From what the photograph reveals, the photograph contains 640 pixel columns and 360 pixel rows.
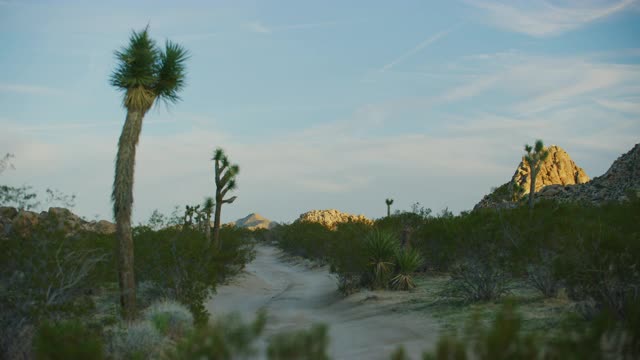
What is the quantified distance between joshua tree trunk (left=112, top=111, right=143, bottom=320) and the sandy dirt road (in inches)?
134

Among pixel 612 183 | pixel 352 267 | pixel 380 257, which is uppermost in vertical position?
pixel 612 183

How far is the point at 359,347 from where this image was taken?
1199cm

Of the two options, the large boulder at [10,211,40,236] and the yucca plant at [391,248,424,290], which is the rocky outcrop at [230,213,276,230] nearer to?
the yucca plant at [391,248,424,290]

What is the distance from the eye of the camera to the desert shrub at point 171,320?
1190 cm

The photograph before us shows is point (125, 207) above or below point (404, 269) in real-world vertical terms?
above

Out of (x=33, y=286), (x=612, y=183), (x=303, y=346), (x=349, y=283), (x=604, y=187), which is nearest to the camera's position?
(x=303, y=346)

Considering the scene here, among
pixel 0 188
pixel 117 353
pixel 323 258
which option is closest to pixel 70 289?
pixel 117 353

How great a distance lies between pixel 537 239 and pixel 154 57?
1095 centimetres

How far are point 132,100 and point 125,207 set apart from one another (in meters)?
2.58

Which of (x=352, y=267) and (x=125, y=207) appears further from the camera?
(x=352, y=267)

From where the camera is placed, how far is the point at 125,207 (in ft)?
47.2

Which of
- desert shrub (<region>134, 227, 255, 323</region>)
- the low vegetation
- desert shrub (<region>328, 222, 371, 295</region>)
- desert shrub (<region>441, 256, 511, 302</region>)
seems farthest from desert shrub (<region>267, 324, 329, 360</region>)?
desert shrub (<region>328, 222, 371, 295</region>)

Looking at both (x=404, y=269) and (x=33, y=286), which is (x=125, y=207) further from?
(x=404, y=269)

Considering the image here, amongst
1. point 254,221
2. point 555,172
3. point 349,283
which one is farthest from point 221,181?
point 254,221
